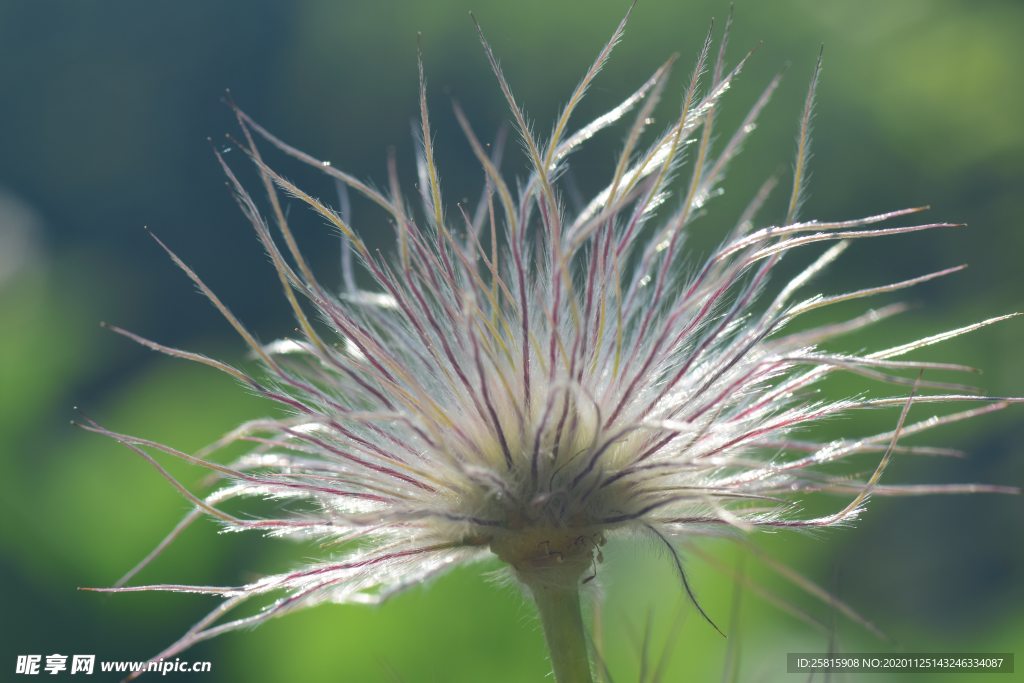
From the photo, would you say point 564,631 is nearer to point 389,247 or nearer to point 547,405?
point 547,405

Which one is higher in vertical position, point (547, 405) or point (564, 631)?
point (547, 405)

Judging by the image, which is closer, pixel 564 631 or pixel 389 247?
pixel 564 631

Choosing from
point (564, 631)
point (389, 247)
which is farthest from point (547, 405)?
point (389, 247)

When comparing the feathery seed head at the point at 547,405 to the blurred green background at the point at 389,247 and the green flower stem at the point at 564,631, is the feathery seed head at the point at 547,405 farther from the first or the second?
the blurred green background at the point at 389,247

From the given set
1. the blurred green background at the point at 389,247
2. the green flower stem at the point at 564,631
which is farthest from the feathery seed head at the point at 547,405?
the blurred green background at the point at 389,247

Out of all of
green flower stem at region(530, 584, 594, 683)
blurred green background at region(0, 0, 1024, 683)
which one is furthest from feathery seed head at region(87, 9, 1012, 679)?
blurred green background at region(0, 0, 1024, 683)

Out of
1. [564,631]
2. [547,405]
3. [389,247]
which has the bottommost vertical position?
[564,631]

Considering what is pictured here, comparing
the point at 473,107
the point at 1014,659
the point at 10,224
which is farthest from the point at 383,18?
the point at 1014,659
